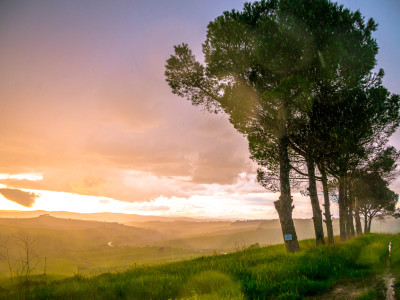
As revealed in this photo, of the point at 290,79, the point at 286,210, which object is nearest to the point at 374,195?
the point at 286,210

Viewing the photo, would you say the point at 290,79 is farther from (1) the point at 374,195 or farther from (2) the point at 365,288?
(1) the point at 374,195

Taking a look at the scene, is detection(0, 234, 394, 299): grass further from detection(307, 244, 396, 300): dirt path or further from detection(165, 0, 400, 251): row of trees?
detection(165, 0, 400, 251): row of trees

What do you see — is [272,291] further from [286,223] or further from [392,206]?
[392,206]

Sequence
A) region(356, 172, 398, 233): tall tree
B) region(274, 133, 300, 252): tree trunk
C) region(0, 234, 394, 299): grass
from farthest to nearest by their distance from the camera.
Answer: region(356, 172, 398, 233): tall tree < region(274, 133, 300, 252): tree trunk < region(0, 234, 394, 299): grass

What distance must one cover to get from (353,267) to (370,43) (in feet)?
42.9

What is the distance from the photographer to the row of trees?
14.2 metres

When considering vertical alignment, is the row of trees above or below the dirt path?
above

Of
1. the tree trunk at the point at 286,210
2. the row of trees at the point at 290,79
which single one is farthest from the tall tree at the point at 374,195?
the tree trunk at the point at 286,210

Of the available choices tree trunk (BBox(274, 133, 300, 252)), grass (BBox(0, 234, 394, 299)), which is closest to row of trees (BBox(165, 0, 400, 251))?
tree trunk (BBox(274, 133, 300, 252))

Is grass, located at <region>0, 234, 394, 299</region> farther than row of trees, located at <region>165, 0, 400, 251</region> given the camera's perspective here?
No

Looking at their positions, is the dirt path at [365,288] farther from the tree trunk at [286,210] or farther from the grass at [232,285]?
the tree trunk at [286,210]

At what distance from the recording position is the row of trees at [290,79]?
1416 cm

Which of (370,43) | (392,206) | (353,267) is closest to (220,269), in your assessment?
(353,267)

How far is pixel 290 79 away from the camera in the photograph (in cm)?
1250
